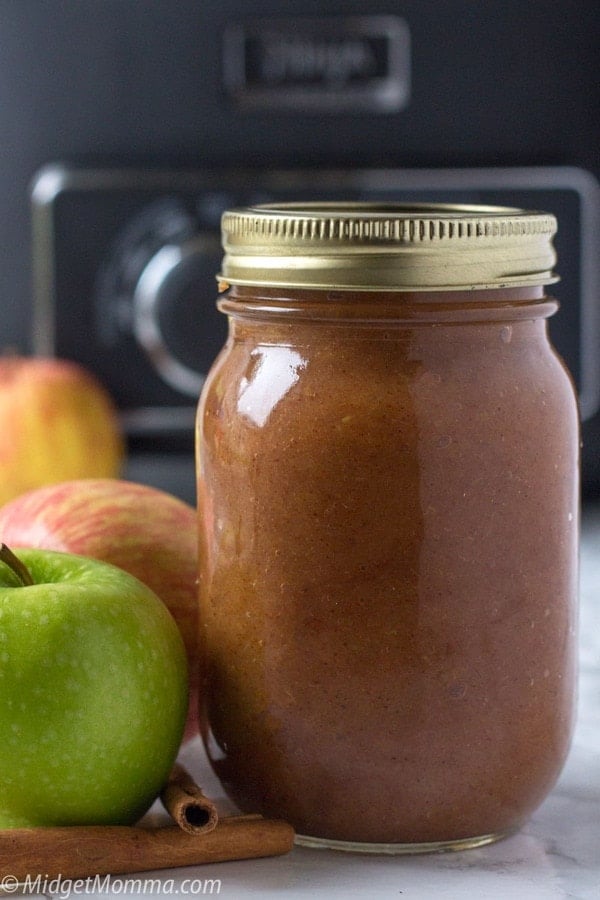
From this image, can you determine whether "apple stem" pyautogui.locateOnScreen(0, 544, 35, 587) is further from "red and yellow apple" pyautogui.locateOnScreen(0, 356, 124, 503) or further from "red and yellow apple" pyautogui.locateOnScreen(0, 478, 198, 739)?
"red and yellow apple" pyautogui.locateOnScreen(0, 356, 124, 503)

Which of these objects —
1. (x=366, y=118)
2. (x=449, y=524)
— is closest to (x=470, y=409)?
(x=449, y=524)

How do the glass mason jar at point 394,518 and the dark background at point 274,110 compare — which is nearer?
the glass mason jar at point 394,518

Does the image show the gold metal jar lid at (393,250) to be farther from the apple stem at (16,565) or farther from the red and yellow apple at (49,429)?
the red and yellow apple at (49,429)

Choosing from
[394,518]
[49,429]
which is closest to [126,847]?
[394,518]

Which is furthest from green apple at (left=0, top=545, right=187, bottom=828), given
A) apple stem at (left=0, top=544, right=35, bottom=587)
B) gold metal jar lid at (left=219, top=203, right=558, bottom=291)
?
gold metal jar lid at (left=219, top=203, right=558, bottom=291)

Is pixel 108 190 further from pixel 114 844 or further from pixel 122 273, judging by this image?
pixel 114 844

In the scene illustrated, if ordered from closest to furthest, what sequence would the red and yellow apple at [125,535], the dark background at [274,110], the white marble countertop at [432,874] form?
1. the white marble countertop at [432,874]
2. the red and yellow apple at [125,535]
3. the dark background at [274,110]

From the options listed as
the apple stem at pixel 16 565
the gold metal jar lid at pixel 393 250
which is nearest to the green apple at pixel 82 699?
the apple stem at pixel 16 565

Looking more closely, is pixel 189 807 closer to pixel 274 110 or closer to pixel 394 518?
pixel 394 518
